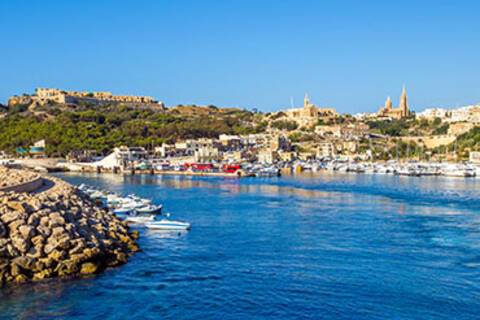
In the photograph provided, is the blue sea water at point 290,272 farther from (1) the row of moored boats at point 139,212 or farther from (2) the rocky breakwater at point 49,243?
(1) the row of moored boats at point 139,212

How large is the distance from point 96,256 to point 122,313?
3357mm

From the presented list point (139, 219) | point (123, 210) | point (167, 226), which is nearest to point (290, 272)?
point (167, 226)

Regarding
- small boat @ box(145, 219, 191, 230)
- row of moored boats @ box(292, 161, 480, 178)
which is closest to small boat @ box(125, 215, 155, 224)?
small boat @ box(145, 219, 191, 230)

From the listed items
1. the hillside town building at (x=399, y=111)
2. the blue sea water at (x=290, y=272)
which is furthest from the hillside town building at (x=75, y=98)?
the blue sea water at (x=290, y=272)

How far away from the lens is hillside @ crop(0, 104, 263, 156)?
68938mm

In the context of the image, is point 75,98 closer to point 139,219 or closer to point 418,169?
point 418,169

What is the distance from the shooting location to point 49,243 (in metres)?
14.2

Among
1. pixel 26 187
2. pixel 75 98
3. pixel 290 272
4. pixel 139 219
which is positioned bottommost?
pixel 290 272

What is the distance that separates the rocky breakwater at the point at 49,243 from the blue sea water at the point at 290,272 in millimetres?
497

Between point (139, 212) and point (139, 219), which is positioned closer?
point (139, 219)

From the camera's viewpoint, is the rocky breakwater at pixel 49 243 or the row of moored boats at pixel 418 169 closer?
the rocky breakwater at pixel 49 243

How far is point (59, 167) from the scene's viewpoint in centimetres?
6009

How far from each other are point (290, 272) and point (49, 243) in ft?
19.6

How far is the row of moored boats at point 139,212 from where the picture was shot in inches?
834
